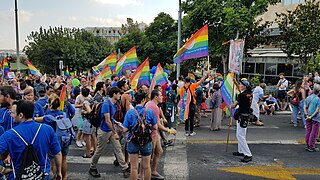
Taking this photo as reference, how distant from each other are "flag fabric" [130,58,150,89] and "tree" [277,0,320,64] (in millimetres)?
10558

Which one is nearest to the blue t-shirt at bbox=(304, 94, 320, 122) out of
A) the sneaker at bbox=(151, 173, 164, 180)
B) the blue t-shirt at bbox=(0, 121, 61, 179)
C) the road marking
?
the road marking

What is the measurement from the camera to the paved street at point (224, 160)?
6281mm

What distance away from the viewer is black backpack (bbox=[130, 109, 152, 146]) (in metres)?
5.00

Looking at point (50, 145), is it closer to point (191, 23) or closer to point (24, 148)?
point (24, 148)

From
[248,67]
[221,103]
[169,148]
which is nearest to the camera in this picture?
[169,148]

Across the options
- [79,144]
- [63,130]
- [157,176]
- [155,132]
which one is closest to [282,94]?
[79,144]

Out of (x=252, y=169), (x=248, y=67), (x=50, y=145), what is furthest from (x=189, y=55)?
(x=248, y=67)

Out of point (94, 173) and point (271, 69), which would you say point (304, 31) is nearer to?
point (271, 69)

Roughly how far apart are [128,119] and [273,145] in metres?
5.18

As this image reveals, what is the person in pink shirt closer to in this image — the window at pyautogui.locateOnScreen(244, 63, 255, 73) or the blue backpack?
the blue backpack

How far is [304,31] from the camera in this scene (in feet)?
54.2

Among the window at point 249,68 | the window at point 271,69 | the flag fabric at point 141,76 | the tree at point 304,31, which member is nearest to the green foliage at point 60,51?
the window at point 249,68

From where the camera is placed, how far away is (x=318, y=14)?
1631 centimetres

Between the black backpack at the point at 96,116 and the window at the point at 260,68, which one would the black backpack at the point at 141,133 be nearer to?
the black backpack at the point at 96,116
